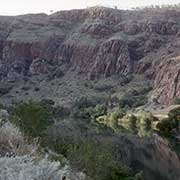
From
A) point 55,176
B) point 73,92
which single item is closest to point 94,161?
point 55,176

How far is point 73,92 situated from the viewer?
15212cm

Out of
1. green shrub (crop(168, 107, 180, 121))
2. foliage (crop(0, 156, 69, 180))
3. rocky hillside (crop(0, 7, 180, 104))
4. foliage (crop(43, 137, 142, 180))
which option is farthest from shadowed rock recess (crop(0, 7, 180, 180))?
foliage (crop(0, 156, 69, 180))

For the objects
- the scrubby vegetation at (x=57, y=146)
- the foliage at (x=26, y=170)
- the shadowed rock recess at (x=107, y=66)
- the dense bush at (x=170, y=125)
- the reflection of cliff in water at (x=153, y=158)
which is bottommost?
the shadowed rock recess at (x=107, y=66)

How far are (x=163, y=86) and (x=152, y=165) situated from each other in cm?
11385

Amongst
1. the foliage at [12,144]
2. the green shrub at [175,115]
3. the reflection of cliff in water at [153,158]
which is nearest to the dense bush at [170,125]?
the green shrub at [175,115]

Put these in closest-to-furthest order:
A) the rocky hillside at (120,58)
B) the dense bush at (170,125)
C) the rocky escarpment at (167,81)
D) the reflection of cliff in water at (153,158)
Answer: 1. the reflection of cliff in water at (153,158)
2. the dense bush at (170,125)
3. the rocky escarpment at (167,81)
4. the rocky hillside at (120,58)

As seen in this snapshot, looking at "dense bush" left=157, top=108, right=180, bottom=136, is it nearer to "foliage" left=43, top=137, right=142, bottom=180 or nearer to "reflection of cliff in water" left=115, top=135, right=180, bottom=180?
"reflection of cliff in water" left=115, top=135, right=180, bottom=180

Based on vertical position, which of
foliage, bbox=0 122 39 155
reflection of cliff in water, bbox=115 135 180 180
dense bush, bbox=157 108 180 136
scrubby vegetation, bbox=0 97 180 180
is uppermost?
foliage, bbox=0 122 39 155

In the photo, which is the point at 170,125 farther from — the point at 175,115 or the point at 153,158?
the point at 153,158

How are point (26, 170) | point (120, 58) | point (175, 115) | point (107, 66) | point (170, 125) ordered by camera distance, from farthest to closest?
point (120, 58), point (107, 66), point (175, 115), point (170, 125), point (26, 170)

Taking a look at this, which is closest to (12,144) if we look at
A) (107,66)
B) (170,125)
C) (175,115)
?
(170,125)

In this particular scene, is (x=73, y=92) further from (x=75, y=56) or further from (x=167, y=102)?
(x=75, y=56)

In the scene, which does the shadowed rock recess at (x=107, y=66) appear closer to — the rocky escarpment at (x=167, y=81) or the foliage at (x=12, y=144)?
the rocky escarpment at (x=167, y=81)

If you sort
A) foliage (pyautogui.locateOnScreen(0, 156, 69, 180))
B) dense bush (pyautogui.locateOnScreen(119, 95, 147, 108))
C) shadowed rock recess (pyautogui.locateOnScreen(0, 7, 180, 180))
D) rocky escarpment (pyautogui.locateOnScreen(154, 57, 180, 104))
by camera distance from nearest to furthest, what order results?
foliage (pyautogui.locateOnScreen(0, 156, 69, 180))
dense bush (pyautogui.locateOnScreen(119, 95, 147, 108))
rocky escarpment (pyautogui.locateOnScreen(154, 57, 180, 104))
shadowed rock recess (pyautogui.locateOnScreen(0, 7, 180, 180))
